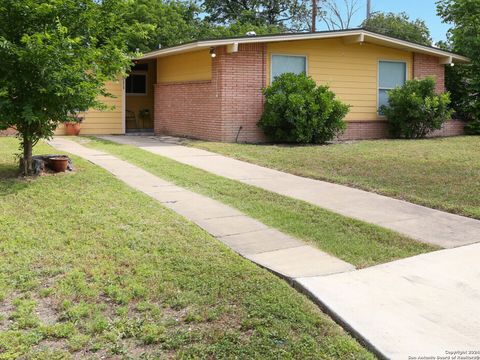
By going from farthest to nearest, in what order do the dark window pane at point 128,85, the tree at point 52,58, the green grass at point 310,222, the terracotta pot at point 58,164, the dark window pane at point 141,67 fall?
the dark window pane at point 141,67 → the dark window pane at point 128,85 → the terracotta pot at point 58,164 → the tree at point 52,58 → the green grass at point 310,222

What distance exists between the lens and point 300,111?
534 inches

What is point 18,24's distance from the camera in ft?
26.1

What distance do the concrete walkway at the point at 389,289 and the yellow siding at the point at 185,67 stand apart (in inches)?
395

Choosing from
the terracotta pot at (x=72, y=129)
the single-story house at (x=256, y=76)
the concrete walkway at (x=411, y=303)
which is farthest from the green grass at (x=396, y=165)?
the terracotta pot at (x=72, y=129)

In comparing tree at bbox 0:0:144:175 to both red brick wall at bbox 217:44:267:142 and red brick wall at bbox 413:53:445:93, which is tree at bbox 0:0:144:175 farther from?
red brick wall at bbox 413:53:445:93

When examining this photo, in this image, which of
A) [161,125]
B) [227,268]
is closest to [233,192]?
[227,268]

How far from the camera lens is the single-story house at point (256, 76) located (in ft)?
47.9

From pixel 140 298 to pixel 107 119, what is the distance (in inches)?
598

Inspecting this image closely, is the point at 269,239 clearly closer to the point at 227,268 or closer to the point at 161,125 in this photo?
the point at 227,268

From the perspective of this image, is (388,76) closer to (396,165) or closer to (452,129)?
(452,129)

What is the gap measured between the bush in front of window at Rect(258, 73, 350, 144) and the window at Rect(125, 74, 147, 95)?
734 cm

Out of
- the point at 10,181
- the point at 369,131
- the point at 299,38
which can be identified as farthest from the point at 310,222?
the point at 369,131

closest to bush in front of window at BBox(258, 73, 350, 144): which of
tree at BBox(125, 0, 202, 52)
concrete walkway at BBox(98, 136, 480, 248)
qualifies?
concrete walkway at BBox(98, 136, 480, 248)

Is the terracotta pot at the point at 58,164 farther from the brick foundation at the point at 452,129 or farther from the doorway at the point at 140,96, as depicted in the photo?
the brick foundation at the point at 452,129
